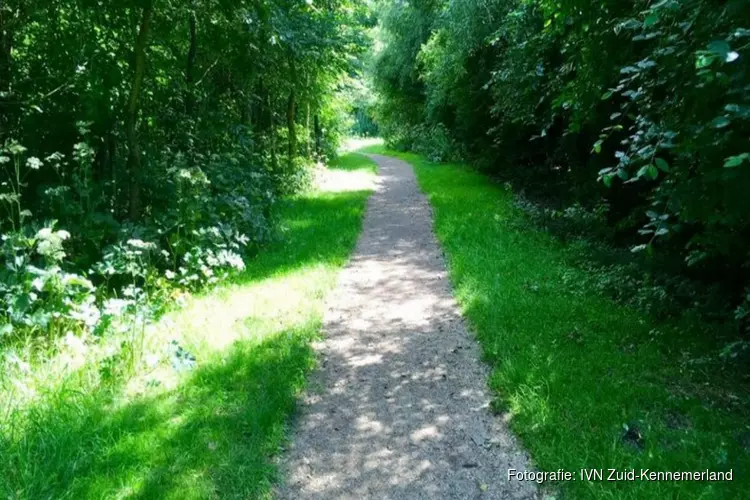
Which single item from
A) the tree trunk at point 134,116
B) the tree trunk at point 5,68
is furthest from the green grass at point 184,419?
the tree trunk at point 5,68

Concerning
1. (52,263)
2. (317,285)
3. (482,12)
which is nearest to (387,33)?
(482,12)

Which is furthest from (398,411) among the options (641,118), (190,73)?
(190,73)

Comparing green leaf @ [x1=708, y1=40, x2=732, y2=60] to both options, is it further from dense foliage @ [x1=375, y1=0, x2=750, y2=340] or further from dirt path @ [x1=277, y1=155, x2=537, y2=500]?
dirt path @ [x1=277, y1=155, x2=537, y2=500]

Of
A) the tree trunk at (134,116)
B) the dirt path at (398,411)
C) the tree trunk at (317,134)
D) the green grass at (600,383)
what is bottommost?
the dirt path at (398,411)

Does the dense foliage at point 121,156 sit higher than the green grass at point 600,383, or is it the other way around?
the dense foliage at point 121,156

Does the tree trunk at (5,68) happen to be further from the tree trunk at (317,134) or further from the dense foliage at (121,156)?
the tree trunk at (317,134)

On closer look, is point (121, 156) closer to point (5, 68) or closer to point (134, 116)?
point (134, 116)

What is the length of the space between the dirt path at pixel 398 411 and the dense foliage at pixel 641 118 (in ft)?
6.46

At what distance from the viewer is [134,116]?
8.00 meters

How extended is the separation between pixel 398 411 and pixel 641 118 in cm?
301

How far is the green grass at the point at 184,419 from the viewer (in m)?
3.27

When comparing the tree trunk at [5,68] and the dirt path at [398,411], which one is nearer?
the dirt path at [398,411]

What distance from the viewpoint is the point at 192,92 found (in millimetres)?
10320

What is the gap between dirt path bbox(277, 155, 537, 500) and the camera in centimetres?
355
